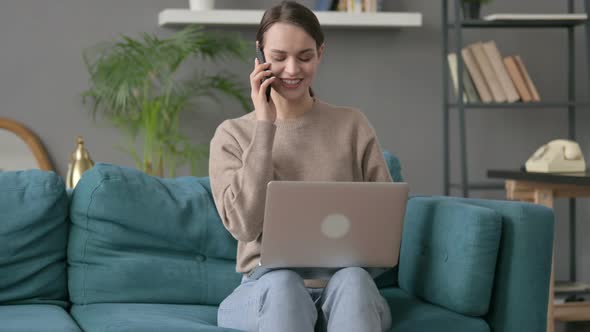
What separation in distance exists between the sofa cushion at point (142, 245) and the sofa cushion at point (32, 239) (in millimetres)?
39

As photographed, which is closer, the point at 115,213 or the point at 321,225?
the point at 321,225

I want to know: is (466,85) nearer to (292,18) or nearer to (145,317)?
(292,18)

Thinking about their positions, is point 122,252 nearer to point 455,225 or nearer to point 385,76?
point 455,225

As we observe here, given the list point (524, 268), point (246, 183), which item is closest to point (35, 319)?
point (246, 183)

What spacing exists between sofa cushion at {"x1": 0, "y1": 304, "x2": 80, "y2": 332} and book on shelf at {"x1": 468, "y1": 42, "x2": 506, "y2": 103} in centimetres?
243

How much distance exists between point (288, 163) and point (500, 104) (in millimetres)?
2087

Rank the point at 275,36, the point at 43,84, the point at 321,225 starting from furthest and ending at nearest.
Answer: the point at 43,84 → the point at 275,36 → the point at 321,225

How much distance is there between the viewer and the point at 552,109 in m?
4.50

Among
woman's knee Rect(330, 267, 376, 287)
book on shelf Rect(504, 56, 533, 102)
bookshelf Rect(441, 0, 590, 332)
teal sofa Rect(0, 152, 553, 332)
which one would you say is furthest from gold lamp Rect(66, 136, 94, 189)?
book on shelf Rect(504, 56, 533, 102)

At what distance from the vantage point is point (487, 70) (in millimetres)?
4133

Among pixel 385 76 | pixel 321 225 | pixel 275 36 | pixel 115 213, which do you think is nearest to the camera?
pixel 321 225

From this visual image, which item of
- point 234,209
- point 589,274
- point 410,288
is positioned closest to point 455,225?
point 410,288

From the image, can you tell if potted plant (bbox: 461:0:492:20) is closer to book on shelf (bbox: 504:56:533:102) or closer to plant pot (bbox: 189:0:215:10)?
book on shelf (bbox: 504:56:533:102)

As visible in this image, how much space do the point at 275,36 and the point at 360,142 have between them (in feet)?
1.11
